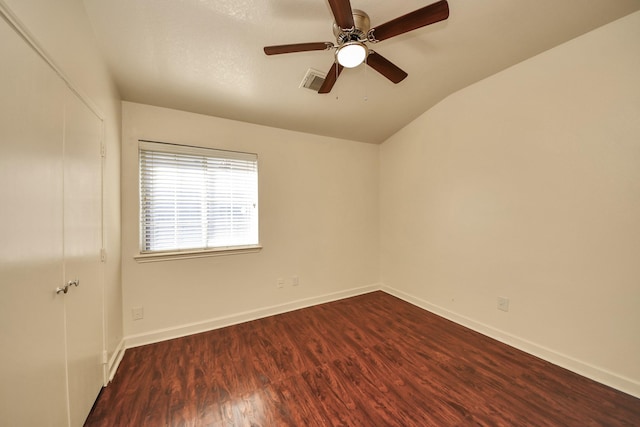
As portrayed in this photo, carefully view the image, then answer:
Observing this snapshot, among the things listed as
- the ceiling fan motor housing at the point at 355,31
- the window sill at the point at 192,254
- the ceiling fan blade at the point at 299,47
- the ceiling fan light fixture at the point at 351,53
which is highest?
the ceiling fan motor housing at the point at 355,31

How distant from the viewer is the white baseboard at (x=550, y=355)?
5.45ft

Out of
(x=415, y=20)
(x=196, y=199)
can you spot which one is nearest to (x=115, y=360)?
(x=196, y=199)

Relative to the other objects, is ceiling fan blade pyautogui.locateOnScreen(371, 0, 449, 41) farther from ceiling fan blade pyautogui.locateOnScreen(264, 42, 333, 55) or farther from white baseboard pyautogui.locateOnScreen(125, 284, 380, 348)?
white baseboard pyautogui.locateOnScreen(125, 284, 380, 348)

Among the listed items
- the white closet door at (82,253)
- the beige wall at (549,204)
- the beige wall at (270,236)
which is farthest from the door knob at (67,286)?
the beige wall at (549,204)

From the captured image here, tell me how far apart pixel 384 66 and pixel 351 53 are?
1.32ft

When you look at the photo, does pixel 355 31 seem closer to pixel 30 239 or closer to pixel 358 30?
pixel 358 30

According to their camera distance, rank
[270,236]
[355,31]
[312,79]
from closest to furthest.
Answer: [355,31] → [312,79] → [270,236]

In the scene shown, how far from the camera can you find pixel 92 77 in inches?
59.8

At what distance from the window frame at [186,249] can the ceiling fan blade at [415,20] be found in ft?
6.17

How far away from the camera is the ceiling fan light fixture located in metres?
1.36

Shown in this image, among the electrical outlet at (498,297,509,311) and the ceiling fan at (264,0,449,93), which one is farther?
the electrical outlet at (498,297,509,311)

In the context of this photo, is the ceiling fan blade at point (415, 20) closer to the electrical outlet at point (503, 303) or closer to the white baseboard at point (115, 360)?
the electrical outlet at point (503, 303)

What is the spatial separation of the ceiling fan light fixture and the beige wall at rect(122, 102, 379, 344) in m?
1.65

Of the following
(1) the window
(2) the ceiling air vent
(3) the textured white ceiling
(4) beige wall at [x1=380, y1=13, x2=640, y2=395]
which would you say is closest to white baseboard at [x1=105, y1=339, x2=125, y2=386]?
(1) the window
